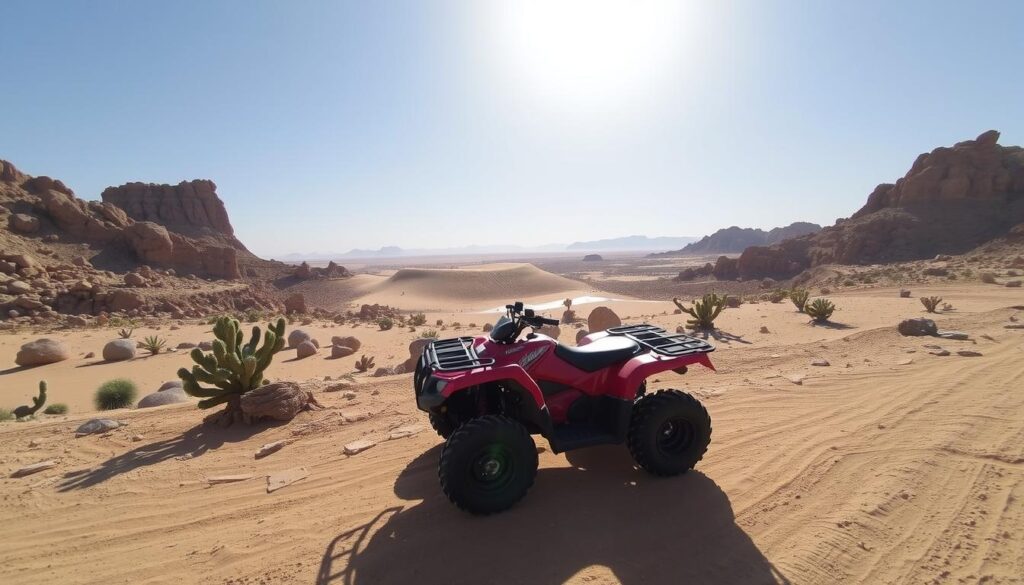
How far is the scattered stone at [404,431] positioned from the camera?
493 centimetres

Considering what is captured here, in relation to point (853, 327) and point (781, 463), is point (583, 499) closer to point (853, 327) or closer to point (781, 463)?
point (781, 463)

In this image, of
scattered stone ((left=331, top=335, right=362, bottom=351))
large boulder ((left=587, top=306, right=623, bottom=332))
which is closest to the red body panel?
scattered stone ((left=331, top=335, right=362, bottom=351))

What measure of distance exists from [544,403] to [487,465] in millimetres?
606

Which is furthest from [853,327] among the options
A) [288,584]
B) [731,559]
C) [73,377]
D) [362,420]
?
[73,377]

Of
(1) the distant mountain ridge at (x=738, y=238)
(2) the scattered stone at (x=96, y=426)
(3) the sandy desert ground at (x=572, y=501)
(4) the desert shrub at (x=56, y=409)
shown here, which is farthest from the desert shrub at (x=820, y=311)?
(1) the distant mountain ridge at (x=738, y=238)

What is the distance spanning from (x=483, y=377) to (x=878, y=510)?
2.93 meters

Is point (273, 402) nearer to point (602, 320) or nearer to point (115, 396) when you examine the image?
point (115, 396)

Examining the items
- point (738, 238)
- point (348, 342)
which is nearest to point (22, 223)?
point (348, 342)

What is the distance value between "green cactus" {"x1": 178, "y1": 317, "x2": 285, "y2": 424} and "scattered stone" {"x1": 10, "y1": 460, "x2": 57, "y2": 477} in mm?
A: 1278

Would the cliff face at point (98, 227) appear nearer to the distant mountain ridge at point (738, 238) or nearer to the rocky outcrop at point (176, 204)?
the rocky outcrop at point (176, 204)

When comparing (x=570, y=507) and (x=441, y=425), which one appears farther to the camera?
(x=441, y=425)

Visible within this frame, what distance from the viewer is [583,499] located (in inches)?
135

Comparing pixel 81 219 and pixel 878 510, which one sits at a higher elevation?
pixel 81 219

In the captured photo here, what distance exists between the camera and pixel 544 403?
341 cm
